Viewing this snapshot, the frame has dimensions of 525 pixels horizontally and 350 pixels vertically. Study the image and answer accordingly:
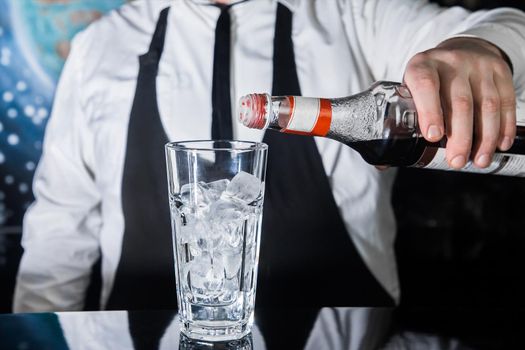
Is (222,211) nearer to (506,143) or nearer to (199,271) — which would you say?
(199,271)

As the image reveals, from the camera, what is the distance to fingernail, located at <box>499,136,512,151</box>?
2.59 feet

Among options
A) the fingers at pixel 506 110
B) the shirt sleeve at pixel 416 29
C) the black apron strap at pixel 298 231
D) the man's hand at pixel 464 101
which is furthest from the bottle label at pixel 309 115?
the black apron strap at pixel 298 231

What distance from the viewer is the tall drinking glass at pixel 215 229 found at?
2.11ft

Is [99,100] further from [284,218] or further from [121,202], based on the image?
[284,218]

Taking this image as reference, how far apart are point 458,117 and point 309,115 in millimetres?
168

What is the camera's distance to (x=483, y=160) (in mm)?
779

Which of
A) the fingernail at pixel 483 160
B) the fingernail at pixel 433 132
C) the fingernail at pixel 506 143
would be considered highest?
the fingernail at pixel 433 132

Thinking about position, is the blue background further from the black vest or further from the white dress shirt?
the black vest

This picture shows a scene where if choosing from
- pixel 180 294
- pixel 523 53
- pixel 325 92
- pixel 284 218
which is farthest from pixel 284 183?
pixel 180 294

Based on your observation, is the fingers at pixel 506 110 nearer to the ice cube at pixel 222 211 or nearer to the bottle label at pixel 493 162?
the bottle label at pixel 493 162

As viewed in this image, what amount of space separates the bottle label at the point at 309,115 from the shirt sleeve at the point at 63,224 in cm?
78

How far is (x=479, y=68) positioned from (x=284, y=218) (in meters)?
0.62

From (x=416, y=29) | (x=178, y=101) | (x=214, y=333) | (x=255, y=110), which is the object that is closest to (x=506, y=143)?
(x=255, y=110)

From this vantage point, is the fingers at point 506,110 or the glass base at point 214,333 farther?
the fingers at point 506,110
